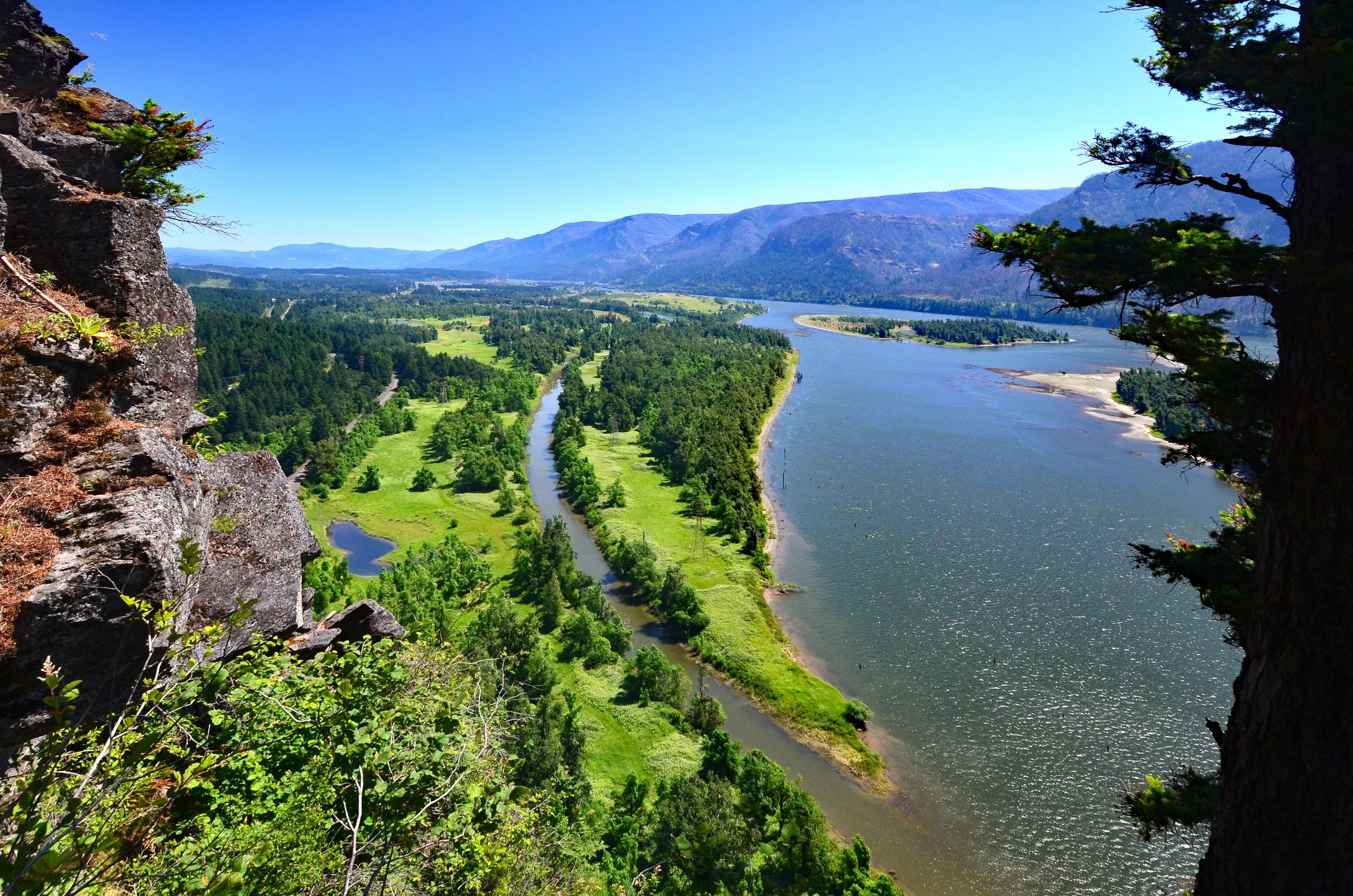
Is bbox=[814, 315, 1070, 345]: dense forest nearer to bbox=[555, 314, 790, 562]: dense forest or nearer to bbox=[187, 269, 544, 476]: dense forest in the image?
bbox=[555, 314, 790, 562]: dense forest

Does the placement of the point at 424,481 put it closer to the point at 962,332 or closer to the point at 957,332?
the point at 957,332

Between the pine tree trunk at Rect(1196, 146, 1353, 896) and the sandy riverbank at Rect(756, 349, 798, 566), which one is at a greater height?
the pine tree trunk at Rect(1196, 146, 1353, 896)

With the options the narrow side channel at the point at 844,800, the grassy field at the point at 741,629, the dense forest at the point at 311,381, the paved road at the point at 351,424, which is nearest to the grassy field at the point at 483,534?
the narrow side channel at the point at 844,800

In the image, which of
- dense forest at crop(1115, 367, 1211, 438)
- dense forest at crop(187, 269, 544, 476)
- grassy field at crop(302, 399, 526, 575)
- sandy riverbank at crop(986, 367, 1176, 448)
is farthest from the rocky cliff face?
dense forest at crop(1115, 367, 1211, 438)

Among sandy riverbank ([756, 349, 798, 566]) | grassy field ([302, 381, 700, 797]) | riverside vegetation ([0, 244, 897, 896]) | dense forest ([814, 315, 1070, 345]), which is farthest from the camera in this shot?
dense forest ([814, 315, 1070, 345])

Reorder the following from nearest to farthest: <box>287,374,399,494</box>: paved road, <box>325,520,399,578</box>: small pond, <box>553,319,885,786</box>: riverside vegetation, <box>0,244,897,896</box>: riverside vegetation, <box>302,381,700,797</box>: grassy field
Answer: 1. <box>0,244,897,896</box>: riverside vegetation
2. <box>302,381,700,797</box>: grassy field
3. <box>553,319,885,786</box>: riverside vegetation
4. <box>325,520,399,578</box>: small pond
5. <box>287,374,399,494</box>: paved road

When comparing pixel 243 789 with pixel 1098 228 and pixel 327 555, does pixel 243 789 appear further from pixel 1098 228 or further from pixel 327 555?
pixel 327 555
